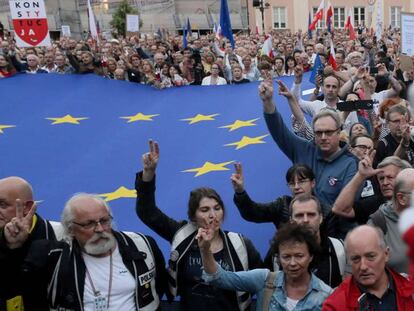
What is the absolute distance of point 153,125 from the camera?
21.6 feet

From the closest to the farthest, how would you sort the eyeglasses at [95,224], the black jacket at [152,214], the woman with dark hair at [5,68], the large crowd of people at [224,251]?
the large crowd of people at [224,251]
the eyeglasses at [95,224]
the black jacket at [152,214]
the woman with dark hair at [5,68]

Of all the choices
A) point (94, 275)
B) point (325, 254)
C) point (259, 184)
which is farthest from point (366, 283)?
point (259, 184)

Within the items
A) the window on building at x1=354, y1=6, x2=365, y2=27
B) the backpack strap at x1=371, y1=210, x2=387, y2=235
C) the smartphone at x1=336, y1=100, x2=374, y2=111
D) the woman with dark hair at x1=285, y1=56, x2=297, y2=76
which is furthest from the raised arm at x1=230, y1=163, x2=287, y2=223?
the window on building at x1=354, y1=6, x2=365, y2=27

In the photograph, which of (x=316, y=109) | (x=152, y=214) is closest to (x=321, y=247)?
(x=152, y=214)

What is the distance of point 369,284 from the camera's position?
2.43 metres

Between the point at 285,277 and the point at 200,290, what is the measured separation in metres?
0.51

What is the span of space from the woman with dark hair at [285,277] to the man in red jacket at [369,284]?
0.17m

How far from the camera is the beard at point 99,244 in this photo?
278 centimetres

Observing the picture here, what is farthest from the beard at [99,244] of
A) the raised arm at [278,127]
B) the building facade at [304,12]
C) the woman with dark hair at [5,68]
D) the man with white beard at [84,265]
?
the building facade at [304,12]

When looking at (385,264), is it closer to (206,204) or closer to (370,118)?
(206,204)

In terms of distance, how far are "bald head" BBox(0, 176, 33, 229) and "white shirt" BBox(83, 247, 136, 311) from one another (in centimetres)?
42

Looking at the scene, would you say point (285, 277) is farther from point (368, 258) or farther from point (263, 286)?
point (368, 258)

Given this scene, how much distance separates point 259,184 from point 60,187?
1884 millimetres

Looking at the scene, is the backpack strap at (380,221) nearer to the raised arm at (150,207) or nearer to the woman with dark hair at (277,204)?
the woman with dark hair at (277,204)
